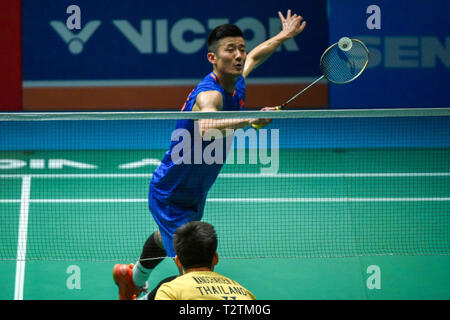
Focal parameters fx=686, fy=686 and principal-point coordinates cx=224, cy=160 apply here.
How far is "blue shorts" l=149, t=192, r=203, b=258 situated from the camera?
16.4ft

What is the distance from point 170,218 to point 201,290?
1778 mm

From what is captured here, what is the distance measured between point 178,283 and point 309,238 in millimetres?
3459

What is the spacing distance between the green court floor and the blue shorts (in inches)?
23.3

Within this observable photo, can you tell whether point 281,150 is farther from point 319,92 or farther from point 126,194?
point 126,194

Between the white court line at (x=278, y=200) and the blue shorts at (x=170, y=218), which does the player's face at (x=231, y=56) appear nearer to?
the blue shorts at (x=170, y=218)

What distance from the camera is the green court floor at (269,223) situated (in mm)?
5902

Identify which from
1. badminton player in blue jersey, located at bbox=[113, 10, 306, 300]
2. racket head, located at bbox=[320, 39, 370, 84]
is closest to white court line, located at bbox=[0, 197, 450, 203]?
racket head, located at bbox=[320, 39, 370, 84]

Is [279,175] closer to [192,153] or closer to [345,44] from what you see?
[345,44]

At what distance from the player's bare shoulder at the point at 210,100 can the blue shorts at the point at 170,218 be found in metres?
0.77

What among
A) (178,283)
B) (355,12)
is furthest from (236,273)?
(355,12)

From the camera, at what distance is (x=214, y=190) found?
812 cm

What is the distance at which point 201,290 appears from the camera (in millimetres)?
3271

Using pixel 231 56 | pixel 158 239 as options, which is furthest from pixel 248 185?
pixel 231 56

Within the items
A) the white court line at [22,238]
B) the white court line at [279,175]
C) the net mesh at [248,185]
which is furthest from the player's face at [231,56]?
the white court line at [279,175]
